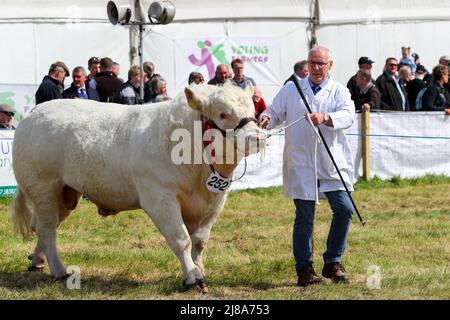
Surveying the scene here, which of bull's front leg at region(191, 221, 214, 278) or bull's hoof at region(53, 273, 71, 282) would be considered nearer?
bull's front leg at region(191, 221, 214, 278)

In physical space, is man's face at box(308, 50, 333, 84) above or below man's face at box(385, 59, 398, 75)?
below

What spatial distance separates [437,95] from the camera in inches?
685

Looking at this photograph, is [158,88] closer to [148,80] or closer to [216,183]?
[148,80]

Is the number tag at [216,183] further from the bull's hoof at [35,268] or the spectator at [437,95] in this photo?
the spectator at [437,95]

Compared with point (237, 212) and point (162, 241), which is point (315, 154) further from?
point (237, 212)

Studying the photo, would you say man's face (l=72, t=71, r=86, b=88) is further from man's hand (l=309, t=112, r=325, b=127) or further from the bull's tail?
man's hand (l=309, t=112, r=325, b=127)

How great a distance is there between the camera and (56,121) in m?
8.94

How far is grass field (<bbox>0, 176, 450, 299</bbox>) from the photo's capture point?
27.0 ft

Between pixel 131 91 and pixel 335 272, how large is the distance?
690 centimetres

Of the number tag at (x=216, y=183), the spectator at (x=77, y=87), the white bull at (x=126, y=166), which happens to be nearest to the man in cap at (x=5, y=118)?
the spectator at (x=77, y=87)

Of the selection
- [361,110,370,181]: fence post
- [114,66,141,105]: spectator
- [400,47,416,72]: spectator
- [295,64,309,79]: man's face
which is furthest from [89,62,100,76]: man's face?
[400,47,416,72]: spectator

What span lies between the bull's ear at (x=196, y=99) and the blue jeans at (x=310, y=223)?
1.23 metres

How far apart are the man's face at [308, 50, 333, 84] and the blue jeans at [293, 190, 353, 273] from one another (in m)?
1.01

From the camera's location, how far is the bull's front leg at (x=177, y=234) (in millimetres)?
8109
